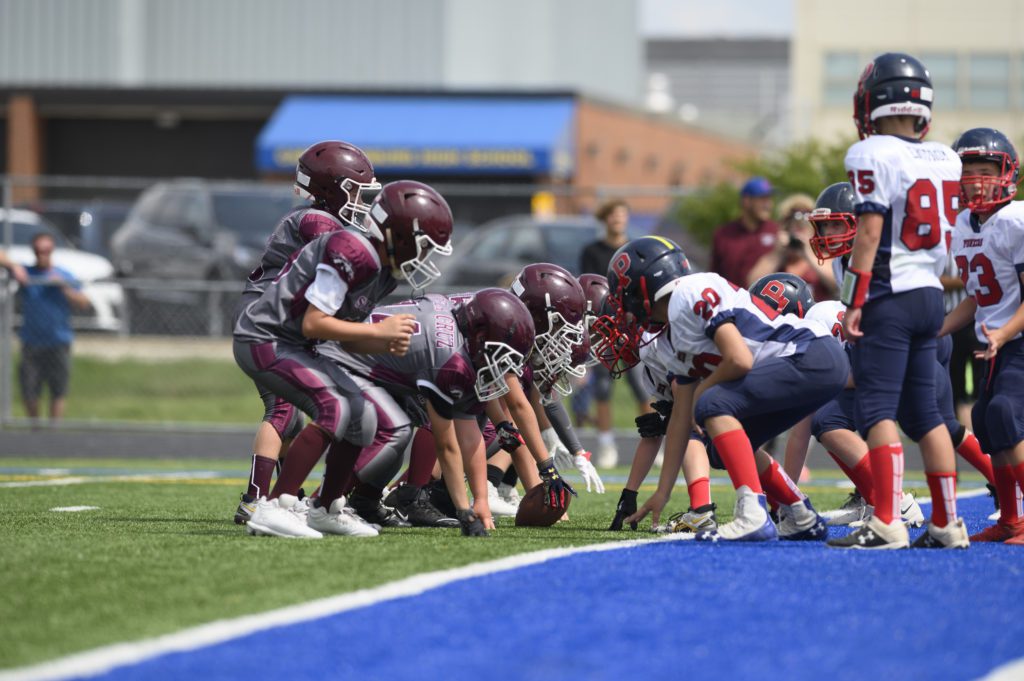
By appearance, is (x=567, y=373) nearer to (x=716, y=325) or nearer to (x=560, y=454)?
(x=560, y=454)

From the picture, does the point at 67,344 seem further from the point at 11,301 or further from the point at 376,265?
the point at 376,265

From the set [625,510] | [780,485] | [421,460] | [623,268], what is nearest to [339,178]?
[421,460]

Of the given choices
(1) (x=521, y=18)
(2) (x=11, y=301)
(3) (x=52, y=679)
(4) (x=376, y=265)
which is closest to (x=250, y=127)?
(1) (x=521, y=18)

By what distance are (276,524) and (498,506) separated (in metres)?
1.78

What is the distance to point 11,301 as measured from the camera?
13.9 meters

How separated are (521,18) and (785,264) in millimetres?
23056

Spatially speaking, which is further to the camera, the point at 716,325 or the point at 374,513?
the point at 374,513

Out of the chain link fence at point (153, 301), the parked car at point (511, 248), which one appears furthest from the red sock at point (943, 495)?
the parked car at point (511, 248)

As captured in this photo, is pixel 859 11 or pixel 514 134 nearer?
pixel 514 134

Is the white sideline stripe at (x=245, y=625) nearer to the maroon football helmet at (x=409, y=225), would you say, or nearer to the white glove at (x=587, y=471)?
the maroon football helmet at (x=409, y=225)

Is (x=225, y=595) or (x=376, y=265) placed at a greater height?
(x=376, y=265)

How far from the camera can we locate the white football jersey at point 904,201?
542cm

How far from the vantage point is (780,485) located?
6.24m

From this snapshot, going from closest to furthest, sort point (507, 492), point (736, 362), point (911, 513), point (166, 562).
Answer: point (166, 562), point (736, 362), point (911, 513), point (507, 492)
